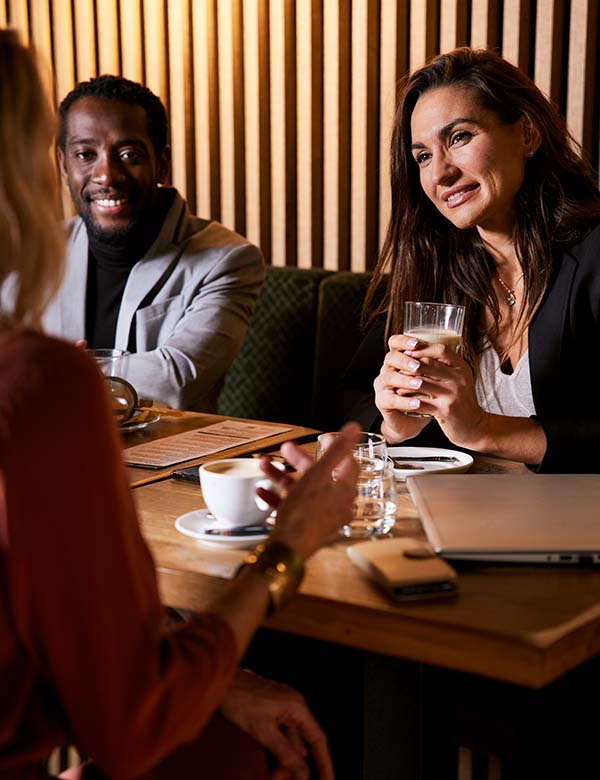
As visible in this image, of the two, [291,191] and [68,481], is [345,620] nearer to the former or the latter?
[68,481]

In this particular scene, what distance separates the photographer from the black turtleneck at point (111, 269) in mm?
3229

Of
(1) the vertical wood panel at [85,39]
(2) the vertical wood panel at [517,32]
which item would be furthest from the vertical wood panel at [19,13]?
(2) the vertical wood panel at [517,32]

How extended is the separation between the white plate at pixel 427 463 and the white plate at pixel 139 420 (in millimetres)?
589

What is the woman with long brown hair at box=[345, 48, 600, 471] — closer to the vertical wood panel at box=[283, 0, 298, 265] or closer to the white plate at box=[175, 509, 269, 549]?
the white plate at box=[175, 509, 269, 549]

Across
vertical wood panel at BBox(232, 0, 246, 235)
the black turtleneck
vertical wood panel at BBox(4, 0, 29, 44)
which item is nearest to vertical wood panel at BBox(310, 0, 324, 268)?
vertical wood panel at BBox(232, 0, 246, 235)

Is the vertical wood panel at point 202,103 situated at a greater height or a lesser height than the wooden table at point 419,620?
greater

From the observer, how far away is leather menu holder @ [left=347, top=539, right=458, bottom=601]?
1.18 m

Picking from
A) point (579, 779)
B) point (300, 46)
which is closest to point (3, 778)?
point (579, 779)

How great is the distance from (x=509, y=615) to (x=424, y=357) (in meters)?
0.73

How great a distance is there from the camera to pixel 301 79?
12.9 ft

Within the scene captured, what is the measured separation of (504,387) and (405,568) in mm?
1166

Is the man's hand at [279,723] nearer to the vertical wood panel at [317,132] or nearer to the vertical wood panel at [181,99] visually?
the vertical wood panel at [317,132]

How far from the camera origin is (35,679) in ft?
3.09

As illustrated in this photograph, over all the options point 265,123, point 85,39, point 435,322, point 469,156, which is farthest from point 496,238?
point 85,39
